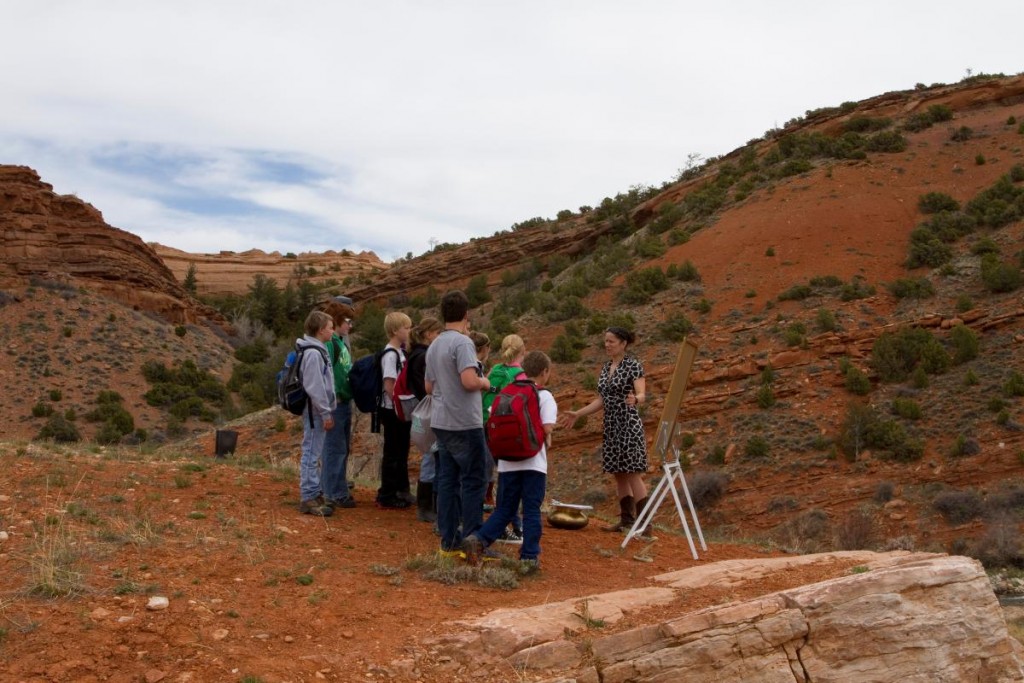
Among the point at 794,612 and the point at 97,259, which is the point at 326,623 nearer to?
the point at 794,612

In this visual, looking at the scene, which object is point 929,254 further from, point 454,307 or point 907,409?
point 454,307

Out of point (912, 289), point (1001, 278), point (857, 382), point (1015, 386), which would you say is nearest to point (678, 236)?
point (912, 289)

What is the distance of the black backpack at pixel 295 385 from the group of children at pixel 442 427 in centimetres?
3

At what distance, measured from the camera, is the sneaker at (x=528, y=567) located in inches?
240

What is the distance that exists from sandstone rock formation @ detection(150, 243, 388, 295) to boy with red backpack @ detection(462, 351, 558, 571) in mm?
62292

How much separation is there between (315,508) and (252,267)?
71.2 metres

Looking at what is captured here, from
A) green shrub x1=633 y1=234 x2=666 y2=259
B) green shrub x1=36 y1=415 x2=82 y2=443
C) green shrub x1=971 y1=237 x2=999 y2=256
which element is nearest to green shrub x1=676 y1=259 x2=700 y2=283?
green shrub x1=633 y1=234 x2=666 y2=259

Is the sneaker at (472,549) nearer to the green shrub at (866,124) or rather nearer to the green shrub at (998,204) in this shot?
the green shrub at (998,204)

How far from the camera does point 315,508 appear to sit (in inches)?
279

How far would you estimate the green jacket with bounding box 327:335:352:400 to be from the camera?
7461 millimetres

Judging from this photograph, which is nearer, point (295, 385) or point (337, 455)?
point (295, 385)

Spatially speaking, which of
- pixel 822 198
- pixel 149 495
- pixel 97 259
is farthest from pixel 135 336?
pixel 149 495

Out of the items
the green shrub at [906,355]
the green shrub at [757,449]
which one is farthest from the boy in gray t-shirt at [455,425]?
the green shrub at [906,355]

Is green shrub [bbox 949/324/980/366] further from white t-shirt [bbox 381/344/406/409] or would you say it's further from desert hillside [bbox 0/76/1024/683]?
white t-shirt [bbox 381/344/406/409]
